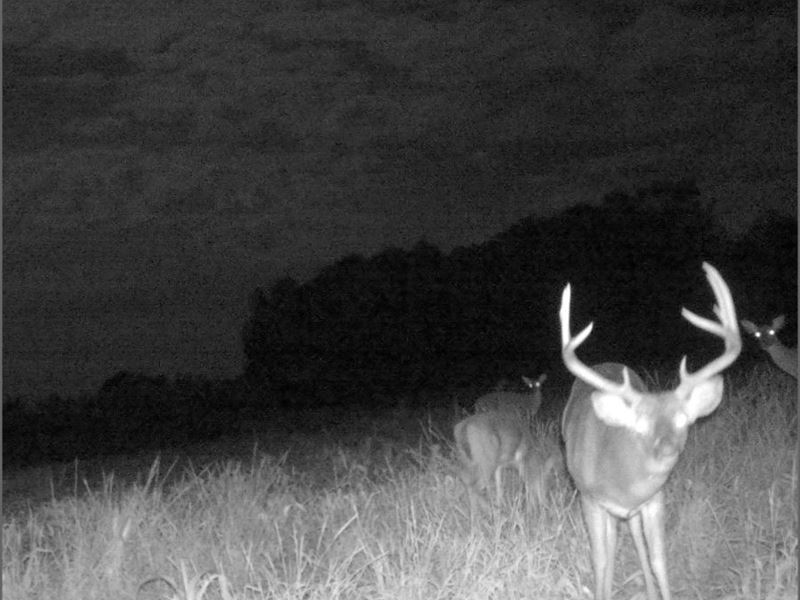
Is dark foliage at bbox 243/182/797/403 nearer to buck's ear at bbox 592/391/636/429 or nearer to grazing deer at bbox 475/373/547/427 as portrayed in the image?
grazing deer at bbox 475/373/547/427

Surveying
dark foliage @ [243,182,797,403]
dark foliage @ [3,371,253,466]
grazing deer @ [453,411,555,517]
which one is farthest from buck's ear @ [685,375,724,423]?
dark foliage @ [243,182,797,403]

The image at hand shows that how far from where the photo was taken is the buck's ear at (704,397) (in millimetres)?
5809

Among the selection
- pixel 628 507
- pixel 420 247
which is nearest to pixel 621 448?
pixel 628 507

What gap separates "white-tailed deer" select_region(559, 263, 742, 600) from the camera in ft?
19.1

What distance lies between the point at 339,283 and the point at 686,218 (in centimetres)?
980

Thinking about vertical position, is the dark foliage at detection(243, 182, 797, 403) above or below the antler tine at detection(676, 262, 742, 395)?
below

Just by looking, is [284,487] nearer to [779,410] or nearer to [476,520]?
[476,520]

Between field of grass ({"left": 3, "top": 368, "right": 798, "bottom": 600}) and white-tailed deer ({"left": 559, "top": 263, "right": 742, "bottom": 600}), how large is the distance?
33 centimetres

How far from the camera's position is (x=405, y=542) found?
6617 mm

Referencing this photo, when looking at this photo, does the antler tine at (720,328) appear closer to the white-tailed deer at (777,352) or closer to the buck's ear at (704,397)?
the buck's ear at (704,397)

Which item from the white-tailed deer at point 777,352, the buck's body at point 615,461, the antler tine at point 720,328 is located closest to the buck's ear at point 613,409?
the buck's body at point 615,461

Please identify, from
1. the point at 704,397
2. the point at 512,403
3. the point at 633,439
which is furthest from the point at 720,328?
the point at 512,403

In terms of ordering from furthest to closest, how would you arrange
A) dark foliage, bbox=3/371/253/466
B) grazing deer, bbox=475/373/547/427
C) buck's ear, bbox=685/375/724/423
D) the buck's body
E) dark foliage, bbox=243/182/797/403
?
dark foliage, bbox=243/182/797/403
dark foliage, bbox=3/371/253/466
grazing deer, bbox=475/373/547/427
the buck's body
buck's ear, bbox=685/375/724/423

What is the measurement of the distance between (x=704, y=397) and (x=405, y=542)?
185cm
